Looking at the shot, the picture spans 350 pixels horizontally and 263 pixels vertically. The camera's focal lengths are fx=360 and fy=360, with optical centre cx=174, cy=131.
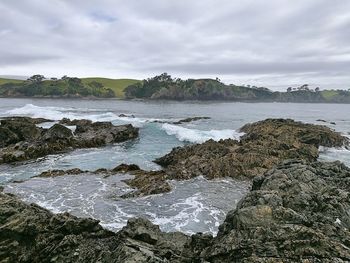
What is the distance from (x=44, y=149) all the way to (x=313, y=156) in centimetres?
2323

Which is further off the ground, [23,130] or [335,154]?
[23,130]

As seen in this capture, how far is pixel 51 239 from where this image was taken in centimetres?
1055

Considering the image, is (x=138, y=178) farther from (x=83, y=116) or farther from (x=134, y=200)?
(x=83, y=116)

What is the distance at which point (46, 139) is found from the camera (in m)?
34.7

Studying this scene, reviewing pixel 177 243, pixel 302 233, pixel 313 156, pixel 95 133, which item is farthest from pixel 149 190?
pixel 95 133

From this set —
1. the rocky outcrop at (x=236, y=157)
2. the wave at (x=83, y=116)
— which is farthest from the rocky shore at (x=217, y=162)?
the wave at (x=83, y=116)

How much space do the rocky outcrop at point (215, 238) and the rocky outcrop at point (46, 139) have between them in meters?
20.6

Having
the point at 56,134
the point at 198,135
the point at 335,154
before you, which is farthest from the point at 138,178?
the point at 198,135

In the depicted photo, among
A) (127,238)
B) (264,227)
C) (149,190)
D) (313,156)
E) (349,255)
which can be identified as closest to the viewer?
(349,255)

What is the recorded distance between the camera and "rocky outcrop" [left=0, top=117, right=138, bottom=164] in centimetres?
3109

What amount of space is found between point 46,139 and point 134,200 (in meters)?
18.8

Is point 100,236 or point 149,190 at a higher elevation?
point 100,236

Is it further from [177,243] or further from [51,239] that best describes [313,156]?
[51,239]

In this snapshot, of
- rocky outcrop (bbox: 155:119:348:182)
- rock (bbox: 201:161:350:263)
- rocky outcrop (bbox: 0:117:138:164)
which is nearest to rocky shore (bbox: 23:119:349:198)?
rocky outcrop (bbox: 155:119:348:182)
